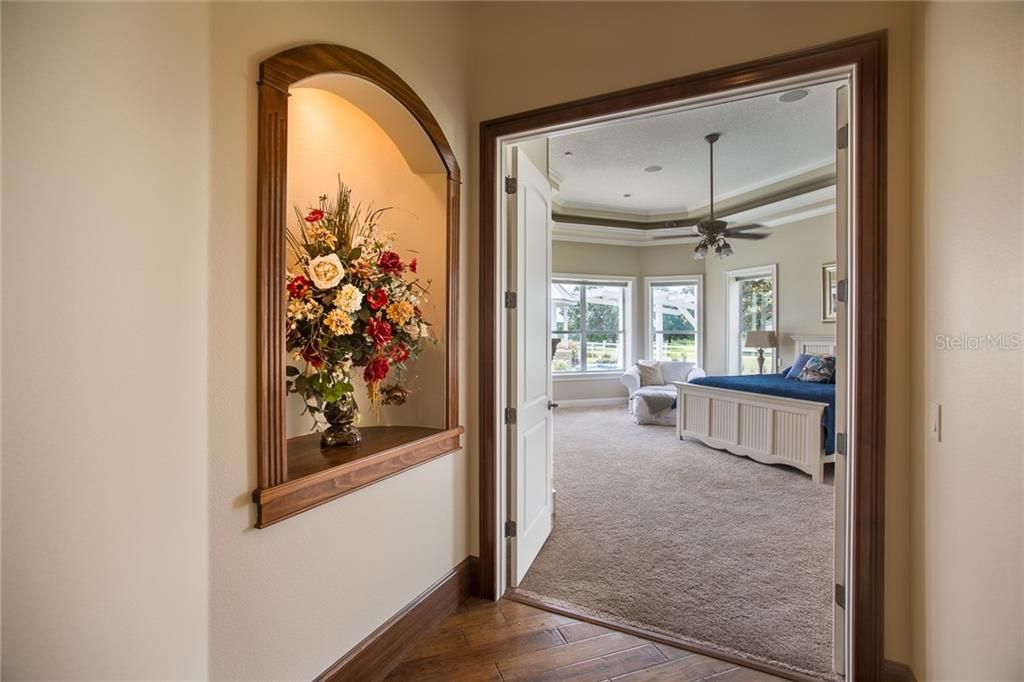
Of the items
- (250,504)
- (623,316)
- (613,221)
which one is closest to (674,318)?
(623,316)

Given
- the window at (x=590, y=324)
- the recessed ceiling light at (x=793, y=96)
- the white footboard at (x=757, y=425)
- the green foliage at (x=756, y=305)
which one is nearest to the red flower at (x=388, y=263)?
the recessed ceiling light at (x=793, y=96)

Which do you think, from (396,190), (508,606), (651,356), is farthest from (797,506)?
(651,356)

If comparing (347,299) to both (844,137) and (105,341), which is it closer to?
(105,341)

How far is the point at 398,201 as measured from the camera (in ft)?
7.41

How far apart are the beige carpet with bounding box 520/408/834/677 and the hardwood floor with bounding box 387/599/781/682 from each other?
16 centimetres

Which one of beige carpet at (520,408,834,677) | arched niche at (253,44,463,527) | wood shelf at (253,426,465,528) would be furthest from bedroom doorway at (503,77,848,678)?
wood shelf at (253,426,465,528)

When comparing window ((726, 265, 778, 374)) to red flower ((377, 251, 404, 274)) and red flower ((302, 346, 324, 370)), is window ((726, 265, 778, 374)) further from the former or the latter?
red flower ((302, 346, 324, 370))

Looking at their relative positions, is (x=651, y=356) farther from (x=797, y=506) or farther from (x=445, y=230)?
(x=445, y=230)

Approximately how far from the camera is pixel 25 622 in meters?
0.93

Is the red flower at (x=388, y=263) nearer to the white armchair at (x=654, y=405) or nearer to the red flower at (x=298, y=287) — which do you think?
the red flower at (x=298, y=287)

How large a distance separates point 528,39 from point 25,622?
2.61 meters

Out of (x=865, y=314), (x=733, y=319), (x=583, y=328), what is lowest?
(x=865, y=314)

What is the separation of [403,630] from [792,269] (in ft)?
22.6

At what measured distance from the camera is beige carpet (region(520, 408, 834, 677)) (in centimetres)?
216
